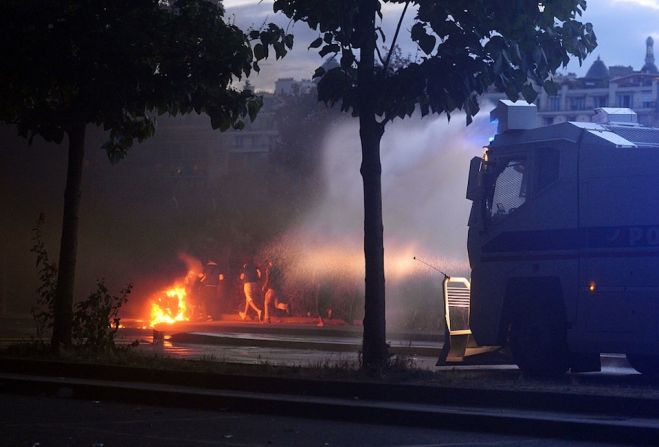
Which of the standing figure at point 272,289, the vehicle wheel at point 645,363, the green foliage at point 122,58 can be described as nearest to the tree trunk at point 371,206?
the green foliage at point 122,58

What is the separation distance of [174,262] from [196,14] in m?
29.9

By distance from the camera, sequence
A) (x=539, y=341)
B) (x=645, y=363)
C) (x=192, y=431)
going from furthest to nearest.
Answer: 1. (x=645, y=363)
2. (x=539, y=341)
3. (x=192, y=431)

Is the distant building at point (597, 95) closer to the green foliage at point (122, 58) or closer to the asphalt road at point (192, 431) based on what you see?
the green foliage at point (122, 58)

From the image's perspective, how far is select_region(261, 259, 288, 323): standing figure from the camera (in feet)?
109

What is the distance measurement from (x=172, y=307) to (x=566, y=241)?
22.4m

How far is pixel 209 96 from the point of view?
15805 millimetres

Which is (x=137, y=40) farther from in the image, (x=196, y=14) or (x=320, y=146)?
(x=320, y=146)

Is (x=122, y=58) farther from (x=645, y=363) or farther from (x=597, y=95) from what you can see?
(x=597, y=95)

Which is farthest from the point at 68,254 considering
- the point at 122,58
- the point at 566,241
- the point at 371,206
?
the point at 566,241

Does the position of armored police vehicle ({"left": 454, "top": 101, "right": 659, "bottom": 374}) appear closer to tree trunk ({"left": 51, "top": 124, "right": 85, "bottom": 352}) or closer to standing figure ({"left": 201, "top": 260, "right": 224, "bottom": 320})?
tree trunk ({"left": 51, "top": 124, "right": 85, "bottom": 352})

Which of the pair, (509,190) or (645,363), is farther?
(509,190)

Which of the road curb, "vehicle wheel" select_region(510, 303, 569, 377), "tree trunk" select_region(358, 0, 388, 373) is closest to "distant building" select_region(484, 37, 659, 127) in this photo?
"vehicle wheel" select_region(510, 303, 569, 377)

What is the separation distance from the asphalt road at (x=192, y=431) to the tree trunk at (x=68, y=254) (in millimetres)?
3258

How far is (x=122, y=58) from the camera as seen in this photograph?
15445mm
